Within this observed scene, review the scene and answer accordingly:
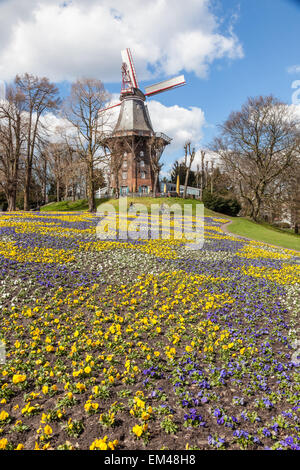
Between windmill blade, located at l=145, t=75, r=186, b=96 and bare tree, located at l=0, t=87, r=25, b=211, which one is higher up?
windmill blade, located at l=145, t=75, r=186, b=96

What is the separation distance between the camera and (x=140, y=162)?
204ft

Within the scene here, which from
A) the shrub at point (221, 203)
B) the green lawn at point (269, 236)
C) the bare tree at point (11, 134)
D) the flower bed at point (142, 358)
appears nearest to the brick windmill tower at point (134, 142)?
the shrub at point (221, 203)

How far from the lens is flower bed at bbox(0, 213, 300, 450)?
3748 mm

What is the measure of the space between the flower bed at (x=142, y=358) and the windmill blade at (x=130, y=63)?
69.5m

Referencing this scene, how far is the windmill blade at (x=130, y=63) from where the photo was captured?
67.7m

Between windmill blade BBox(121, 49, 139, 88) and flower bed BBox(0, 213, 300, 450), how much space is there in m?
69.5

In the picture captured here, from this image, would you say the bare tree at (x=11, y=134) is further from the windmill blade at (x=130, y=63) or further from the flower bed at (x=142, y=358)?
the windmill blade at (x=130, y=63)

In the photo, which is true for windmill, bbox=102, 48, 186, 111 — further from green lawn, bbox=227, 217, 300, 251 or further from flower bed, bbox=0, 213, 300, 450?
flower bed, bbox=0, 213, 300, 450

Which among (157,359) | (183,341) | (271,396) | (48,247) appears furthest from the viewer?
(48,247)

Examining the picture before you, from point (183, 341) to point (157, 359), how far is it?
986 millimetres

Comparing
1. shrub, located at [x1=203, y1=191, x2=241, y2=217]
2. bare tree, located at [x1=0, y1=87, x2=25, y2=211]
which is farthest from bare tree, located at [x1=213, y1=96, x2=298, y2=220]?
Answer: bare tree, located at [x1=0, y1=87, x2=25, y2=211]

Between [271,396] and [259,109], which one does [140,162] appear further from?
[271,396]

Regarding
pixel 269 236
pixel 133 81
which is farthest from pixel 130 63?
pixel 269 236

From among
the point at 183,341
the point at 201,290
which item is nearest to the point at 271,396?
the point at 183,341
